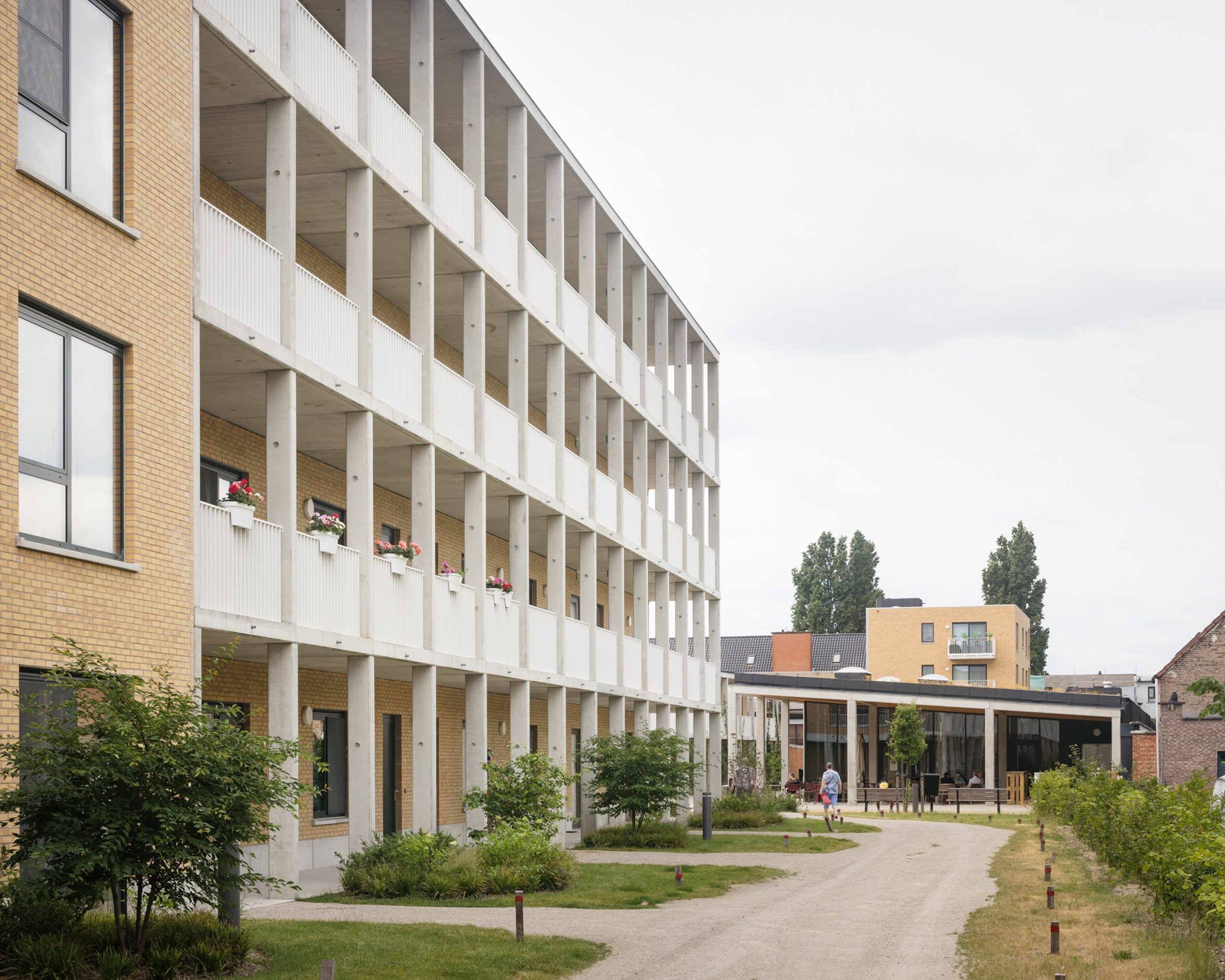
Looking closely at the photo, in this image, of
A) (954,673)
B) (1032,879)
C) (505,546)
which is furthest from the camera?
(954,673)

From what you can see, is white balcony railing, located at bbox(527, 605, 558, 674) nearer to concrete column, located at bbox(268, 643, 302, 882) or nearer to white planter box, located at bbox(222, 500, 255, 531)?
concrete column, located at bbox(268, 643, 302, 882)

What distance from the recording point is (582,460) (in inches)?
1201

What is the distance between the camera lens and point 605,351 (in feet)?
106

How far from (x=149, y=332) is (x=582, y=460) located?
53.6 ft

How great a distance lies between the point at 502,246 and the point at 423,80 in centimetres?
431

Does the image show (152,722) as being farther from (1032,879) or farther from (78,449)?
(1032,879)

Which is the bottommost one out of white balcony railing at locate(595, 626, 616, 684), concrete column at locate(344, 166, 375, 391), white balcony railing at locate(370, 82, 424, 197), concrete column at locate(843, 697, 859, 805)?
concrete column at locate(843, 697, 859, 805)

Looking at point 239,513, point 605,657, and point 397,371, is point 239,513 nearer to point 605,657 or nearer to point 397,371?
point 397,371

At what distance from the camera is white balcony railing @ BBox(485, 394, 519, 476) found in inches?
974

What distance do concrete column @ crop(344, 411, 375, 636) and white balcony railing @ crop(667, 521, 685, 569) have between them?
18524mm

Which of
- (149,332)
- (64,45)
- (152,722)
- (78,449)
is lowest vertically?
(152,722)

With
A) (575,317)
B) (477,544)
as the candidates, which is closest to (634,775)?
(477,544)

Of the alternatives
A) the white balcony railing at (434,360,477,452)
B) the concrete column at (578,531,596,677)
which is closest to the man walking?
the concrete column at (578,531,596,677)

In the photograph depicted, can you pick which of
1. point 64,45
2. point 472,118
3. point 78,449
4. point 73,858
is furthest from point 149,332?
point 472,118
